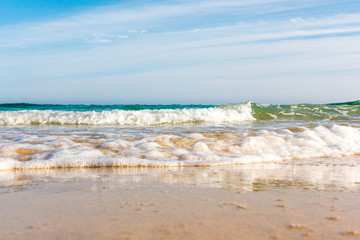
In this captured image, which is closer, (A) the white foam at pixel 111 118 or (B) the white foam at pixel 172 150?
(B) the white foam at pixel 172 150

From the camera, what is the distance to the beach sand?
200 centimetres

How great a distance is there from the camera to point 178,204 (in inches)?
101

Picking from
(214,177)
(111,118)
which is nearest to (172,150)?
(214,177)

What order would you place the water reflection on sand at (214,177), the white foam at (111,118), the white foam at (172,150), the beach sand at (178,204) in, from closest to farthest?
the beach sand at (178,204)
the water reflection on sand at (214,177)
the white foam at (172,150)
the white foam at (111,118)

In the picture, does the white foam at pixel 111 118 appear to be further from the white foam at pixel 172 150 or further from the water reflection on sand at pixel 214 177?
the water reflection on sand at pixel 214 177

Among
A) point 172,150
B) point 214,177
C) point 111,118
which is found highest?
point 111,118

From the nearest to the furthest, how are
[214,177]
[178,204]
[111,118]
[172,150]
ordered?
[178,204] < [214,177] < [172,150] < [111,118]

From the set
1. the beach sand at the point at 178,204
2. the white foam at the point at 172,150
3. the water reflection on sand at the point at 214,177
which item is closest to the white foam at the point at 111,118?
the white foam at the point at 172,150

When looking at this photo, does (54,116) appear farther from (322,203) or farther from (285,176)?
(322,203)

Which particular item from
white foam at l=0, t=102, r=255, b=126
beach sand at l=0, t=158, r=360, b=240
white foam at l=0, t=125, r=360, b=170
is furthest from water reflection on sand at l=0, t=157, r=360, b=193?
white foam at l=0, t=102, r=255, b=126

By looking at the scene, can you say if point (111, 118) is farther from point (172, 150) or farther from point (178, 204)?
point (178, 204)

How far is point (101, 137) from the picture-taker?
6125 millimetres

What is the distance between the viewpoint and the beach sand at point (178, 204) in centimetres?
200

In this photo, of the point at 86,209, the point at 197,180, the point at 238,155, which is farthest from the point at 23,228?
the point at 238,155
